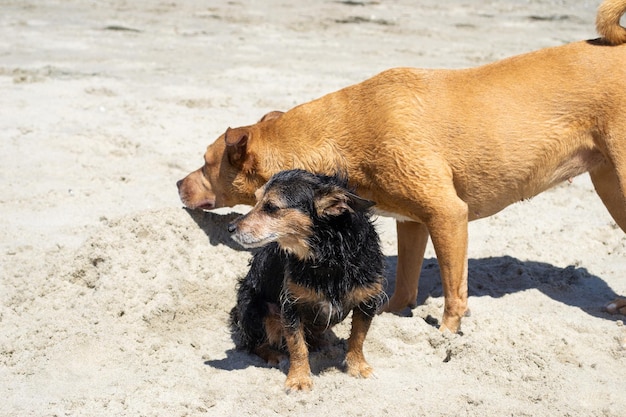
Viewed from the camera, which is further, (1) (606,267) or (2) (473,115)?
(1) (606,267)

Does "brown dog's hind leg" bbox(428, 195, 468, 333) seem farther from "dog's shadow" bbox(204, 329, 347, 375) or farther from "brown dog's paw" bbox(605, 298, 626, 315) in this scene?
"brown dog's paw" bbox(605, 298, 626, 315)

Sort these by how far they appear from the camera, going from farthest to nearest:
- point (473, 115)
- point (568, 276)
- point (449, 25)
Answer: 1. point (449, 25)
2. point (568, 276)
3. point (473, 115)

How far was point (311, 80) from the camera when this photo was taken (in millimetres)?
11812

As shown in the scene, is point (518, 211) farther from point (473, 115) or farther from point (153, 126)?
point (153, 126)

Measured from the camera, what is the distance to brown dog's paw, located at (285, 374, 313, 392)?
4.98 m

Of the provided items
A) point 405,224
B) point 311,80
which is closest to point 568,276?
point 405,224

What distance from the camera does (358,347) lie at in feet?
17.0

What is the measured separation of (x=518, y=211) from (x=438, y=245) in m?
2.82

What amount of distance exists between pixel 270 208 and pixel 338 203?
42cm

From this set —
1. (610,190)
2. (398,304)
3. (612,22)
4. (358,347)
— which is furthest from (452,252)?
(612,22)

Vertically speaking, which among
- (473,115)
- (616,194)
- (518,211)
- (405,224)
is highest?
(473,115)

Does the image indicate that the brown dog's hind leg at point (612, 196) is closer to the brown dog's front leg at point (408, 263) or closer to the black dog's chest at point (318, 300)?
the brown dog's front leg at point (408, 263)

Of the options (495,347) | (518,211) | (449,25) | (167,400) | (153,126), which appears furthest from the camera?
(449,25)

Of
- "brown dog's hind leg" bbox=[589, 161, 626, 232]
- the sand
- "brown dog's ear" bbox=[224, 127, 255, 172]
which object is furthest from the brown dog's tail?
"brown dog's ear" bbox=[224, 127, 255, 172]
